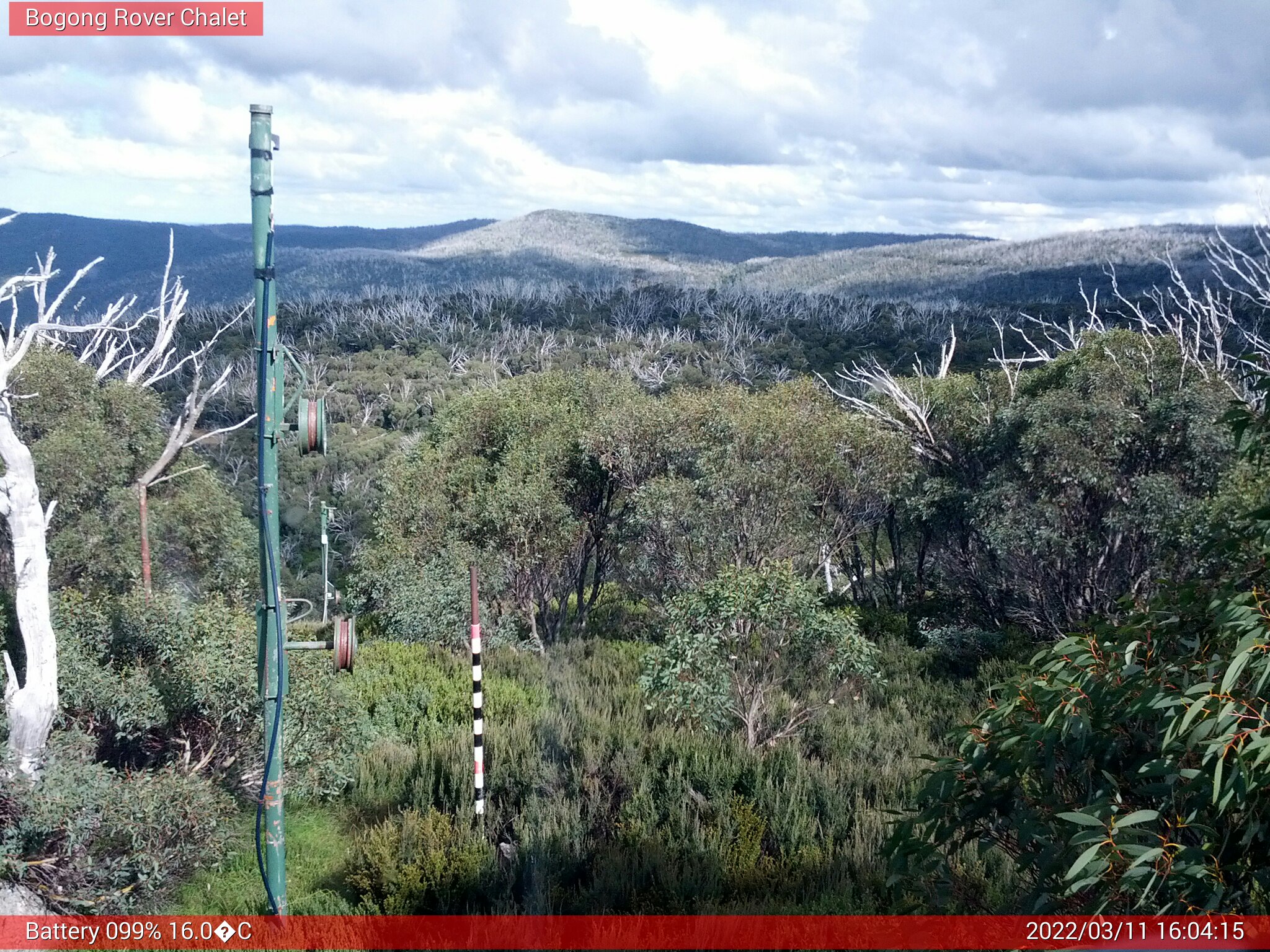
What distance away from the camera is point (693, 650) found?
32.3 ft

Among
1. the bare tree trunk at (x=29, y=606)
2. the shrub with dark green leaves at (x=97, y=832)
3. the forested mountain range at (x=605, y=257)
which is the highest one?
the forested mountain range at (x=605, y=257)

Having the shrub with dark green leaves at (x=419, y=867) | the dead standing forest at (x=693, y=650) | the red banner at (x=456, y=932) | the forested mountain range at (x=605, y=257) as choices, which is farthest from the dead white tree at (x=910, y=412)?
the forested mountain range at (x=605, y=257)

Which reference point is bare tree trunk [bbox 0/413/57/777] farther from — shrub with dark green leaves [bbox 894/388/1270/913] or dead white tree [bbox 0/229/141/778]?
shrub with dark green leaves [bbox 894/388/1270/913]

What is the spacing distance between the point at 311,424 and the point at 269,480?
13.5 inches

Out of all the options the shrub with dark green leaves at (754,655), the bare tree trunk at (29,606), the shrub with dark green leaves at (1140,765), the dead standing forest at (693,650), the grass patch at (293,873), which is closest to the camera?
the shrub with dark green leaves at (1140,765)

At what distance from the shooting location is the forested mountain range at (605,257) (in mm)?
76312

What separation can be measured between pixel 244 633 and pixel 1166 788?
23.2 ft

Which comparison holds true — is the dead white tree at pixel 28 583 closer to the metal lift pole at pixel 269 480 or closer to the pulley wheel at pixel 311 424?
the metal lift pole at pixel 269 480

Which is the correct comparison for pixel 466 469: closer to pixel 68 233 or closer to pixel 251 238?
pixel 251 238

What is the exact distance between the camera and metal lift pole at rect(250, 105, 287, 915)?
4914 mm

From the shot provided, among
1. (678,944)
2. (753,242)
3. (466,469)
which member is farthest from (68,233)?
(753,242)

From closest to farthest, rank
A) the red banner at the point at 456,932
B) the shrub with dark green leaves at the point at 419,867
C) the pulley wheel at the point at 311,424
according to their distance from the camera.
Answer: the pulley wheel at the point at 311,424 < the red banner at the point at 456,932 < the shrub with dark green leaves at the point at 419,867

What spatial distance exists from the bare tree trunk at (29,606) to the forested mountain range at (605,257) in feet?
96.7

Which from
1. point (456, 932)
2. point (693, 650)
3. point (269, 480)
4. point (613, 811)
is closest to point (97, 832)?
point (456, 932)
